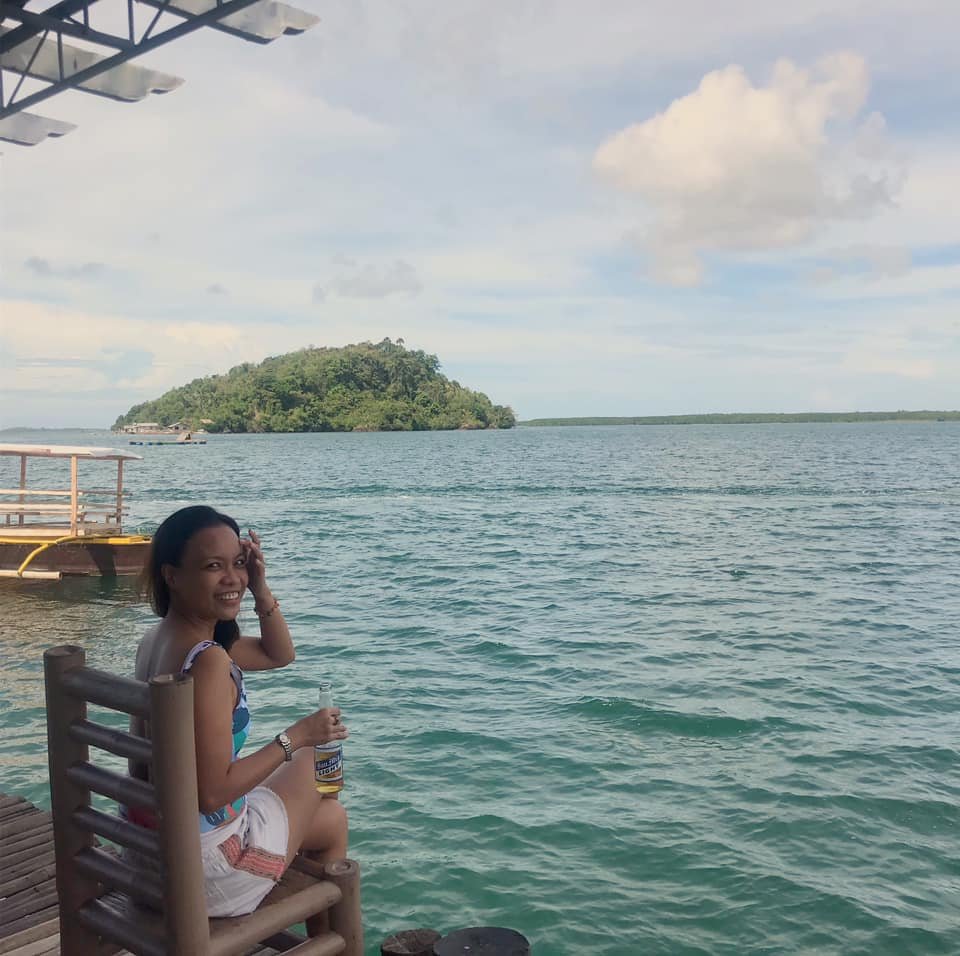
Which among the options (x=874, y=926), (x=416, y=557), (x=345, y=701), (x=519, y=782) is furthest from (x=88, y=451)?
(x=874, y=926)

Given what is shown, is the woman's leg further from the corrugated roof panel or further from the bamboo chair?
the corrugated roof panel

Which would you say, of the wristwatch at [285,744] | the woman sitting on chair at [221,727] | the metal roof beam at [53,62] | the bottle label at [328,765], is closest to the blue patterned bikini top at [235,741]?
the woman sitting on chair at [221,727]

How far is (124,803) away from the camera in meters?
2.70

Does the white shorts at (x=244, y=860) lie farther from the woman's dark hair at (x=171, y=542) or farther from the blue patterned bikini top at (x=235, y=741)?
the woman's dark hair at (x=171, y=542)

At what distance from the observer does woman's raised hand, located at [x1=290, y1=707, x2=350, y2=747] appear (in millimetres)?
3002

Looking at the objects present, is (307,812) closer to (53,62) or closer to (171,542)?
(171,542)

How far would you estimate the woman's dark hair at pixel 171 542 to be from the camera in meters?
2.99

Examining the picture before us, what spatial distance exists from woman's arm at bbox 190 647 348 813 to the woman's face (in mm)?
261

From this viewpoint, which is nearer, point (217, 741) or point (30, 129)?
point (217, 741)

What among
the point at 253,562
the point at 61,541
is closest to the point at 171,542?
the point at 253,562

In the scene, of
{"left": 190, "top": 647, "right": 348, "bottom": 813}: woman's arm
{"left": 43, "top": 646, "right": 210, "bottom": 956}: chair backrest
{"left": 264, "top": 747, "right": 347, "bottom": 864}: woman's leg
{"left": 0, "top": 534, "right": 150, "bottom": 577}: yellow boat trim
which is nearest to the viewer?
{"left": 43, "top": 646, "right": 210, "bottom": 956}: chair backrest

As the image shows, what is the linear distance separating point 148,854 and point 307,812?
2.26 ft

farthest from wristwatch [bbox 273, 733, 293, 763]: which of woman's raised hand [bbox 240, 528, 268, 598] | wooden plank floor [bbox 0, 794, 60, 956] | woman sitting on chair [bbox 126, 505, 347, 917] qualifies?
wooden plank floor [bbox 0, 794, 60, 956]

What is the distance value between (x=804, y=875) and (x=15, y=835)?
→ 16.2ft
